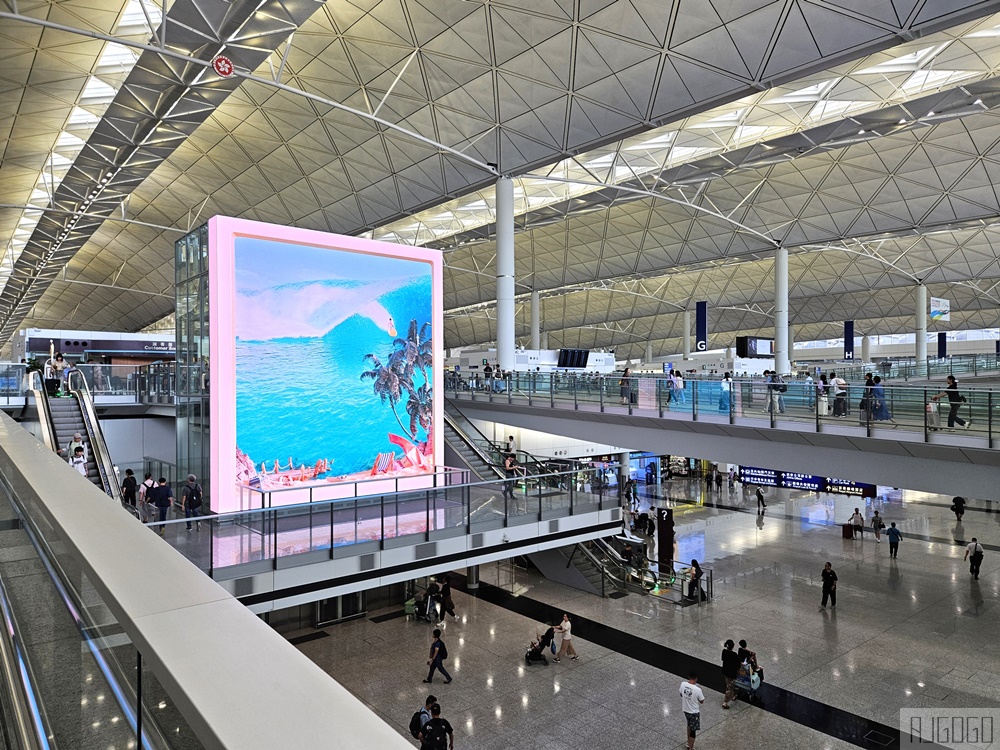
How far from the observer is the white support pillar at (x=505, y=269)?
29.7 m

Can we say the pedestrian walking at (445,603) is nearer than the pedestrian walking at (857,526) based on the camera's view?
Yes

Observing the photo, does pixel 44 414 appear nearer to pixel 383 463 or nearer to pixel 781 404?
pixel 383 463

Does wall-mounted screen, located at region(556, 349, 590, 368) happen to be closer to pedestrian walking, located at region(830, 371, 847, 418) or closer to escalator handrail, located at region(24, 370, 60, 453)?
pedestrian walking, located at region(830, 371, 847, 418)

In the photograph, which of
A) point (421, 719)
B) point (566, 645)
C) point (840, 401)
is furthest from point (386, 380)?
point (840, 401)

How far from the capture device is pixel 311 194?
40.3 meters

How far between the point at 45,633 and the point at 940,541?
3270cm

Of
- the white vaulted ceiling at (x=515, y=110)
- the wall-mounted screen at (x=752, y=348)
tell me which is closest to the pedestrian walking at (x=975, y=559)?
the wall-mounted screen at (x=752, y=348)

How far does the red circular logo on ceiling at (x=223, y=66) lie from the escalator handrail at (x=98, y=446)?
11.1 m

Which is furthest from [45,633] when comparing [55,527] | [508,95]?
[508,95]

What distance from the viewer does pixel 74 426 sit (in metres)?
20.1

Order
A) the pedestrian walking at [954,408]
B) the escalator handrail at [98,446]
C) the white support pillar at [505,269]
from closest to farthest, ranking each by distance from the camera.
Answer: the pedestrian walking at [954,408] → the escalator handrail at [98,446] → the white support pillar at [505,269]

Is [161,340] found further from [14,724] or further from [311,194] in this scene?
[14,724]

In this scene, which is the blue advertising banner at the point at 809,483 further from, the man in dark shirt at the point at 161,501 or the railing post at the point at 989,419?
the man in dark shirt at the point at 161,501

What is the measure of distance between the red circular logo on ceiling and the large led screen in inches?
301
